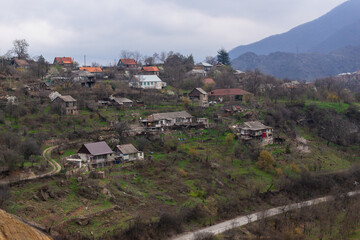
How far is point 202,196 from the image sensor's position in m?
36.5

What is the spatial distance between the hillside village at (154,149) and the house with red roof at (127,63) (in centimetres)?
935

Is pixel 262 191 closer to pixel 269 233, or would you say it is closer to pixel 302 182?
pixel 302 182

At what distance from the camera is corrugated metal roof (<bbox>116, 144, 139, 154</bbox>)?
40234mm

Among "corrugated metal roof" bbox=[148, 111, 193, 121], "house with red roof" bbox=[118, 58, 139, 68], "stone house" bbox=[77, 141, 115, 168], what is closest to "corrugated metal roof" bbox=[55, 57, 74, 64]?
"house with red roof" bbox=[118, 58, 139, 68]

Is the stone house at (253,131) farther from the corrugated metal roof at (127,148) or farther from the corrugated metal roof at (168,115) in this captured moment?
the corrugated metal roof at (127,148)

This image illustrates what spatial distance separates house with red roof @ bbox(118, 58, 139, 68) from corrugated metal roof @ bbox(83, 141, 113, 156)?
150ft

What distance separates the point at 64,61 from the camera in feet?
253

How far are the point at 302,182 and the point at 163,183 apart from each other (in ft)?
57.2

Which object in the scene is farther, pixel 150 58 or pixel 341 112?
pixel 150 58

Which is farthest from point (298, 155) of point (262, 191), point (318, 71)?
point (318, 71)

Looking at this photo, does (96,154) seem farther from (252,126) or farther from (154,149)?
(252,126)

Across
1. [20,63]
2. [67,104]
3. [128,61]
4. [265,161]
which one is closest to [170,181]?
[265,161]

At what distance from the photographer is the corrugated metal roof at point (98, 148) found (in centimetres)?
3803

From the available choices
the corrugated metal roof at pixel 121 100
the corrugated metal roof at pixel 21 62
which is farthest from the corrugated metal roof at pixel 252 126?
the corrugated metal roof at pixel 21 62
